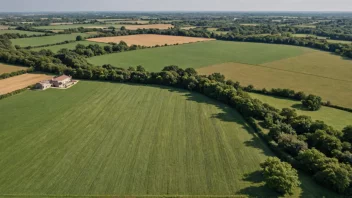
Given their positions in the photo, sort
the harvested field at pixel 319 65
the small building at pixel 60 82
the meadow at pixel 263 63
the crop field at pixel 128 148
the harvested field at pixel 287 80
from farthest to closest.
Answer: the harvested field at pixel 319 65 < the meadow at pixel 263 63 < the small building at pixel 60 82 < the harvested field at pixel 287 80 < the crop field at pixel 128 148

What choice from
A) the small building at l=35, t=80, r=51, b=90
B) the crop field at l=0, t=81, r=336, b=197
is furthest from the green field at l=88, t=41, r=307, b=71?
the crop field at l=0, t=81, r=336, b=197

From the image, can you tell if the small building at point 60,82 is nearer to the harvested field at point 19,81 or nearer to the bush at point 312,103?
the harvested field at point 19,81

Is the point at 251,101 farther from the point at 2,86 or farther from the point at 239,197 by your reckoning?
the point at 2,86

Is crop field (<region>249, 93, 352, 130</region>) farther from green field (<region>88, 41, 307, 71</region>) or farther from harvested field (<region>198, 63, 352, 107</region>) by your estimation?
green field (<region>88, 41, 307, 71</region>)

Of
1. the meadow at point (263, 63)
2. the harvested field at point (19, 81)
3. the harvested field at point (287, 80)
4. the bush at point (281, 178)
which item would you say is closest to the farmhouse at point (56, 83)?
the harvested field at point (19, 81)

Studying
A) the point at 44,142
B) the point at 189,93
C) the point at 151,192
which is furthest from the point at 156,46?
the point at 151,192
